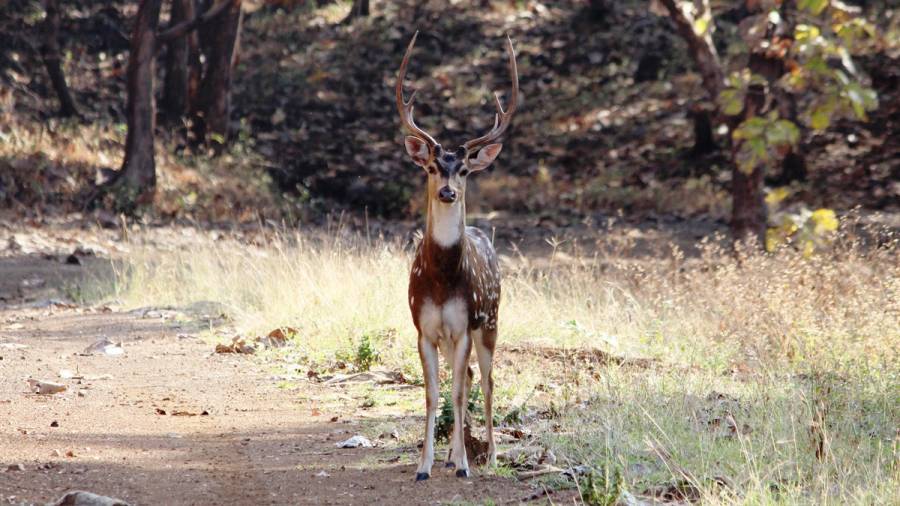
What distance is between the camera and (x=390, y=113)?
28.7 m

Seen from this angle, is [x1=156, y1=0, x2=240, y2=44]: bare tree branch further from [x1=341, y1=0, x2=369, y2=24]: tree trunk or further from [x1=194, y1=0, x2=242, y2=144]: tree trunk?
[x1=341, y1=0, x2=369, y2=24]: tree trunk

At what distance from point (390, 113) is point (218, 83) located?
17.8ft

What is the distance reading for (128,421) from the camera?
837 cm

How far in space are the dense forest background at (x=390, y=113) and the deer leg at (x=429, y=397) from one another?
9.44 m

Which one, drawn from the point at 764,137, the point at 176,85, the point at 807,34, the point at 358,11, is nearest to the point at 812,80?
the point at 764,137

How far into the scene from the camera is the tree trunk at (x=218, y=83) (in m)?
24.1

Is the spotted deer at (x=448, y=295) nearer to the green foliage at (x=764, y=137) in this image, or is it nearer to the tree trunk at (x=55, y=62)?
the green foliage at (x=764, y=137)

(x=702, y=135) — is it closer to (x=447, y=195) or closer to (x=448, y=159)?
(x=448, y=159)

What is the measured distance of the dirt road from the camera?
6535 millimetres

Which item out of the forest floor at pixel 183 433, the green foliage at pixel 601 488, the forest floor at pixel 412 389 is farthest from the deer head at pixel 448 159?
the green foliage at pixel 601 488

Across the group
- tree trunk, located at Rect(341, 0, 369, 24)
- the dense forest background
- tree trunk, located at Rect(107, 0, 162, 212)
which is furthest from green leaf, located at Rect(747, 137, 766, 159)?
tree trunk, located at Rect(341, 0, 369, 24)

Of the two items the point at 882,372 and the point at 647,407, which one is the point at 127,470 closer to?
the point at 647,407

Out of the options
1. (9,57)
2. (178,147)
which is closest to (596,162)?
(178,147)

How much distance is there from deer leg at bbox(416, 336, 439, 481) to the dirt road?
111 mm
